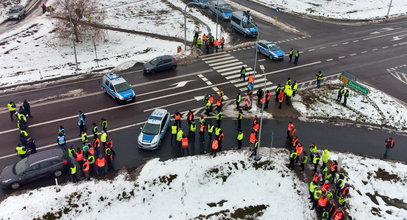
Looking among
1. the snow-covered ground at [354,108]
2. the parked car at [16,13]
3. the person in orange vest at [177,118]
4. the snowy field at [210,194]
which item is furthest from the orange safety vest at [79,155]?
the parked car at [16,13]

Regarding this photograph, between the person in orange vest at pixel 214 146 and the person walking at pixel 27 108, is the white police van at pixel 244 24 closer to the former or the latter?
the person in orange vest at pixel 214 146

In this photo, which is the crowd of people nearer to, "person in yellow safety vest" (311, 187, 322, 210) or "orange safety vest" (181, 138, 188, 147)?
"person in yellow safety vest" (311, 187, 322, 210)

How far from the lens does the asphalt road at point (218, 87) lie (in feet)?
74.9

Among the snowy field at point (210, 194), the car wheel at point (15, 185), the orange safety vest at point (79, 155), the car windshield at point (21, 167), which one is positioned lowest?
the snowy field at point (210, 194)

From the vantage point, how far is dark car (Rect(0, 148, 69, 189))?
17984 mm

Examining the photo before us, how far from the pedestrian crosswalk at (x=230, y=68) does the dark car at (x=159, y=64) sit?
14.1ft

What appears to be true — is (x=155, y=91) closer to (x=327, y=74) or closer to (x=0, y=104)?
(x=0, y=104)

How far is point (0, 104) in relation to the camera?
88.7 feet

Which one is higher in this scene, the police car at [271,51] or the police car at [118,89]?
the police car at [271,51]

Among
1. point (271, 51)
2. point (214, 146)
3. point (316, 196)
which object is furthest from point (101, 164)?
point (271, 51)

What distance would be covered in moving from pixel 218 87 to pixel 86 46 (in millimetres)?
19340

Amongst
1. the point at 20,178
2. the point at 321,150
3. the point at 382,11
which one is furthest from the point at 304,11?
the point at 20,178

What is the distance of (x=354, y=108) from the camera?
2767 cm

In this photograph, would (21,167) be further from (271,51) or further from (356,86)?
(271,51)
